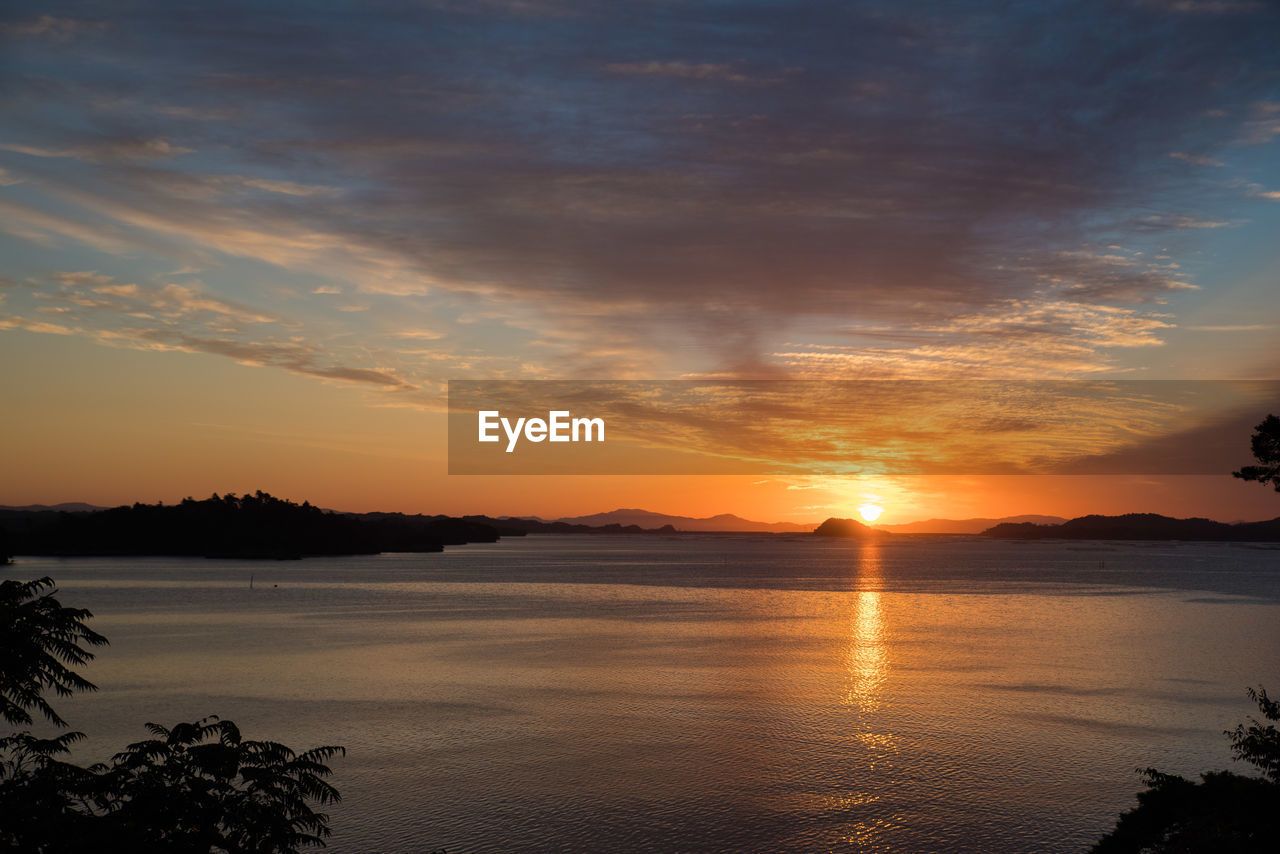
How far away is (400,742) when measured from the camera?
4181cm

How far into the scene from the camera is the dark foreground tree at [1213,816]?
1881cm

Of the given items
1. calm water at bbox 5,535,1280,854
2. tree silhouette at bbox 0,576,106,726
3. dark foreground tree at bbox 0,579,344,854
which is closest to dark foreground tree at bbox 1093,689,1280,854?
calm water at bbox 5,535,1280,854

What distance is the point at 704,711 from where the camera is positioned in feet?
163

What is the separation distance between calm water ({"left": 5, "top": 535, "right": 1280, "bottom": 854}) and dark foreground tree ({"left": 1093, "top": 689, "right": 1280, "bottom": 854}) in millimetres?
6983

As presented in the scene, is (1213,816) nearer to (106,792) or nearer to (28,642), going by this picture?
(106,792)

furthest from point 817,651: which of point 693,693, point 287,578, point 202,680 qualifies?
point 287,578

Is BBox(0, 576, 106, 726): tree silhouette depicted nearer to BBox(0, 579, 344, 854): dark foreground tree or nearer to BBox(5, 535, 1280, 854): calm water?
BBox(0, 579, 344, 854): dark foreground tree

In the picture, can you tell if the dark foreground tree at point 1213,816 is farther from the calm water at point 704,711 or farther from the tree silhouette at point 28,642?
the tree silhouette at point 28,642

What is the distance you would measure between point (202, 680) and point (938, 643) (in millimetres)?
62684

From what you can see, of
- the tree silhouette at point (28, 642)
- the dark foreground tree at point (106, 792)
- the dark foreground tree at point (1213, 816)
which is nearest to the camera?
the dark foreground tree at point (106, 792)

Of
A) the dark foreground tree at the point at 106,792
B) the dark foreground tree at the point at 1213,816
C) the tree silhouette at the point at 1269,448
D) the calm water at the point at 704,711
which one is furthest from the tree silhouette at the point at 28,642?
the tree silhouette at the point at 1269,448

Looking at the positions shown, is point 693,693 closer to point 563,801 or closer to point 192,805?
point 563,801

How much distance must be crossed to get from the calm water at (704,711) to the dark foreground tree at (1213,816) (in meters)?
6.98

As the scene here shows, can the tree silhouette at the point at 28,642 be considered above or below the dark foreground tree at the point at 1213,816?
above
